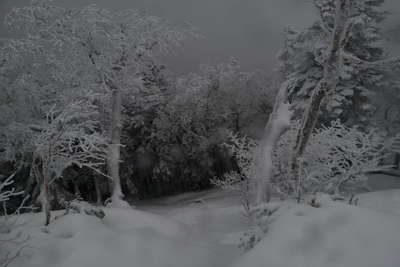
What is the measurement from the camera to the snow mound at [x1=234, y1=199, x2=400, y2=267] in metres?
3.96

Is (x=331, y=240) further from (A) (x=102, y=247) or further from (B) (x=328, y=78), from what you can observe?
(B) (x=328, y=78)

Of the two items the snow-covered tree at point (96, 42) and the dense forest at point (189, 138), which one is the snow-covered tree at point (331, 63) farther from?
the snow-covered tree at point (96, 42)

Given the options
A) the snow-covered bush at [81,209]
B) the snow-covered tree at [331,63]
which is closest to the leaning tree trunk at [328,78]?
the snow-covered tree at [331,63]

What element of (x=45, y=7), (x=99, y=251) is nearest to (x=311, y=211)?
(x=99, y=251)

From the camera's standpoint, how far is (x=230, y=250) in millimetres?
7363

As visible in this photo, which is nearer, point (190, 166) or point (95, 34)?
point (95, 34)

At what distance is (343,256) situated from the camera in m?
4.00

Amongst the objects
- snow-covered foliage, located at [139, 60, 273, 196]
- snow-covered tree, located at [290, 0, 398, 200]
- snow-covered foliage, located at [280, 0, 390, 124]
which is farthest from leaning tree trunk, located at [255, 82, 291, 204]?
snow-covered foliage, located at [139, 60, 273, 196]

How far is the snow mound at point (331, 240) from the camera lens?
396 cm

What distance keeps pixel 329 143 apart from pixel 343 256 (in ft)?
28.3

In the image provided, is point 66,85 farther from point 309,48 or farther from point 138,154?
point 309,48

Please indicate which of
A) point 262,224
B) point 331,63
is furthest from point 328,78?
point 262,224

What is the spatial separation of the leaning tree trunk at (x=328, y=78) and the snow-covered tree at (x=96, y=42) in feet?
33.1

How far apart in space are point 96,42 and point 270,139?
10049 millimetres
